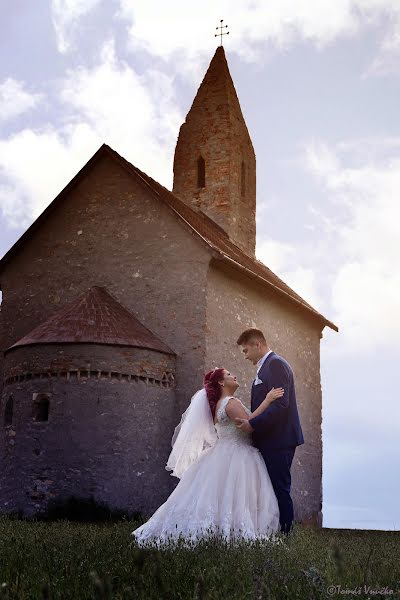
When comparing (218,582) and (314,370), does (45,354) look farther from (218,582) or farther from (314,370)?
(218,582)

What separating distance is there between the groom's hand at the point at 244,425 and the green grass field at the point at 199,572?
1.42m

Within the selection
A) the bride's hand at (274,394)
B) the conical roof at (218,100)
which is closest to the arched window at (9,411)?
the bride's hand at (274,394)

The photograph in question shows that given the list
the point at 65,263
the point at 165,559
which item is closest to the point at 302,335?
the point at 65,263

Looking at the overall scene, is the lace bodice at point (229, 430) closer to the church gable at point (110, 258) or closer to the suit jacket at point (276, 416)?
the suit jacket at point (276, 416)

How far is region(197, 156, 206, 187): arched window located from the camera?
21.7 meters

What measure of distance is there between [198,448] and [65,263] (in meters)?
9.73

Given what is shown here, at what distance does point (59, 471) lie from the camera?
1261cm

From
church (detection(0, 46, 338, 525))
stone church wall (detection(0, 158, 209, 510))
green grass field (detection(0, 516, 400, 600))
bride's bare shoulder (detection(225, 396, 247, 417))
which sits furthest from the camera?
stone church wall (detection(0, 158, 209, 510))

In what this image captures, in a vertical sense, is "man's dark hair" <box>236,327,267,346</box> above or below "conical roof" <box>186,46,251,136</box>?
below

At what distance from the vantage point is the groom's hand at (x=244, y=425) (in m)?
7.10

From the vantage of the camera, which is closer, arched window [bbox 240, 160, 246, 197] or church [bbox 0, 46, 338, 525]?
church [bbox 0, 46, 338, 525]

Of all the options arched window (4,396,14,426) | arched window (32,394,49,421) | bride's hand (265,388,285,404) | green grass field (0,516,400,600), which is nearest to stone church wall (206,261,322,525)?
arched window (32,394,49,421)

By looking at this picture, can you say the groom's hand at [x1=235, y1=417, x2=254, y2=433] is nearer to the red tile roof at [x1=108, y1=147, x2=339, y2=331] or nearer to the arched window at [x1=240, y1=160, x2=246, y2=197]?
the red tile roof at [x1=108, y1=147, x2=339, y2=331]

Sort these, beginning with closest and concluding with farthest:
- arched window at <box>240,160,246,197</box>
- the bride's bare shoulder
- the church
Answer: the bride's bare shoulder
the church
arched window at <box>240,160,246,197</box>
